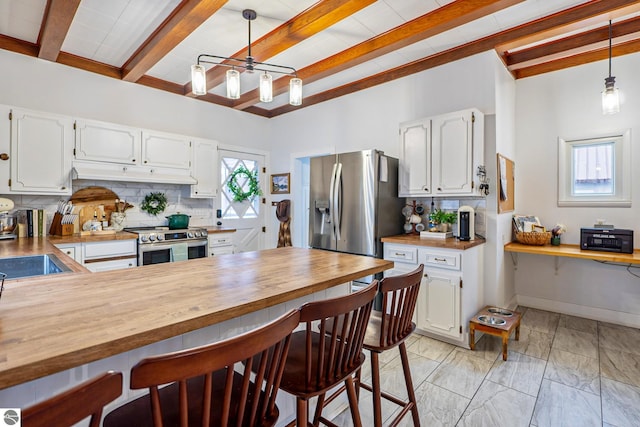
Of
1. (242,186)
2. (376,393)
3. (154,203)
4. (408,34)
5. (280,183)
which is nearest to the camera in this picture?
(376,393)

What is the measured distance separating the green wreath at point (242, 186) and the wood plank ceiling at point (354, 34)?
55.8 inches

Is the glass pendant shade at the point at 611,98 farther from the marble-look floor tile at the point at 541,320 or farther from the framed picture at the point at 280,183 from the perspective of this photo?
the framed picture at the point at 280,183

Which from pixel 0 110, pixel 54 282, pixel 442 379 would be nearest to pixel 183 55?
pixel 0 110

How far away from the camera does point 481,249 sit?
10.2 ft

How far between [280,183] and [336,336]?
414 cm

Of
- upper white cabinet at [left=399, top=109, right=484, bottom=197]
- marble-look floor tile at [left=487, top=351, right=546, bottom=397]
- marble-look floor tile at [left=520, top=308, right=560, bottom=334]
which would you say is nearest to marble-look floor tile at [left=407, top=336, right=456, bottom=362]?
marble-look floor tile at [left=487, top=351, right=546, bottom=397]

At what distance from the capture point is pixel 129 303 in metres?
1.01

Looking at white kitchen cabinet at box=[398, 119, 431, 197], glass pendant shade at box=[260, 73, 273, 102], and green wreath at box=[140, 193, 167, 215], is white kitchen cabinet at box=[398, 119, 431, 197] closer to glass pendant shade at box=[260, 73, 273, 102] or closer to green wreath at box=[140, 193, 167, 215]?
glass pendant shade at box=[260, 73, 273, 102]

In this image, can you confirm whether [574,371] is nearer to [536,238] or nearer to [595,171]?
[536,238]

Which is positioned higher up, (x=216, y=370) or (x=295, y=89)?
(x=295, y=89)

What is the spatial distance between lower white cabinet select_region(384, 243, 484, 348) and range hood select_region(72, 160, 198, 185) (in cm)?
281

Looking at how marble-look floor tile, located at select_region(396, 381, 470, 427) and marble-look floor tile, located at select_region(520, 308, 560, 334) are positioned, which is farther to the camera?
marble-look floor tile, located at select_region(520, 308, 560, 334)

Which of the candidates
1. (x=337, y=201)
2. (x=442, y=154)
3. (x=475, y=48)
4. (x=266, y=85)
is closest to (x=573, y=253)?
(x=442, y=154)

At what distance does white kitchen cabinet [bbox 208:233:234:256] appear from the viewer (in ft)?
12.9
